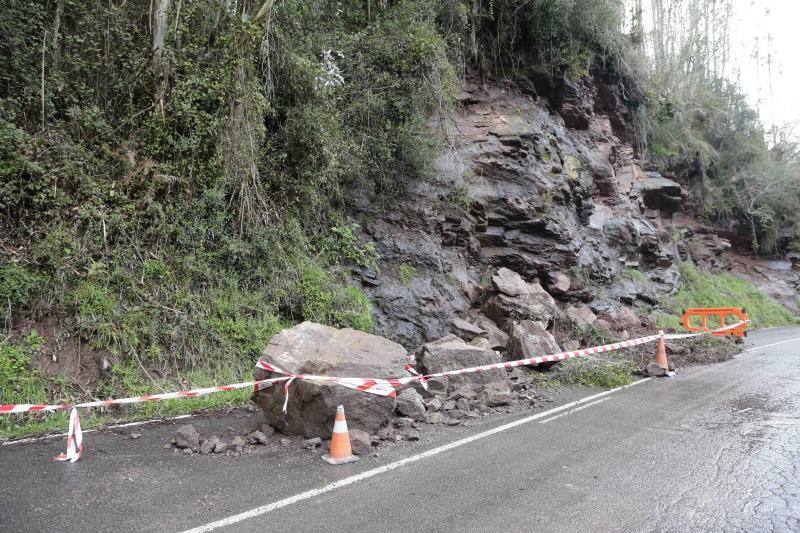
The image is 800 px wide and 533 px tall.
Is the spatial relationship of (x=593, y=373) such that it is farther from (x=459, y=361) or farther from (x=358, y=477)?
(x=358, y=477)

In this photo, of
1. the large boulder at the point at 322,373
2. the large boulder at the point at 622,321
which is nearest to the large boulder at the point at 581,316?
the large boulder at the point at 622,321

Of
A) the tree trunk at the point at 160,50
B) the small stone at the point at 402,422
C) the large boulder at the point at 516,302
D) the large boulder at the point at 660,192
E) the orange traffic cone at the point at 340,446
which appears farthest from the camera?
the large boulder at the point at 660,192

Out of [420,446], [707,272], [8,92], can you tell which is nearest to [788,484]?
[420,446]

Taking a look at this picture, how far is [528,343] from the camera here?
31.5ft

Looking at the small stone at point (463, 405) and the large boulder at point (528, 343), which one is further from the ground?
the large boulder at point (528, 343)

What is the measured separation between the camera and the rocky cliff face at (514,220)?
11523mm

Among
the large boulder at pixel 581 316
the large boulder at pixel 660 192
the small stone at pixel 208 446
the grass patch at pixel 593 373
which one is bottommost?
the grass patch at pixel 593 373

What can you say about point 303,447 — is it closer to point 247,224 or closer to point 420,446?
point 420,446

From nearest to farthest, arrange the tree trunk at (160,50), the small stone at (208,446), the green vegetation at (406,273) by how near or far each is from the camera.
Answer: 1. the small stone at (208,446)
2. the tree trunk at (160,50)
3. the green vegetation at (406,273)

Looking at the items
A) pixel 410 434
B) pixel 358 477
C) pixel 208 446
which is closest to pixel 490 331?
pixel 410 434

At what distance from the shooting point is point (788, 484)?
13.8 ft

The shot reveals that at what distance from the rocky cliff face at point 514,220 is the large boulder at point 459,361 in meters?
2.18

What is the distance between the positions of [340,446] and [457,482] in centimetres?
121

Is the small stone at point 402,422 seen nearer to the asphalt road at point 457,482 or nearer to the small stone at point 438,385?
the asphalt road at point 457,482
